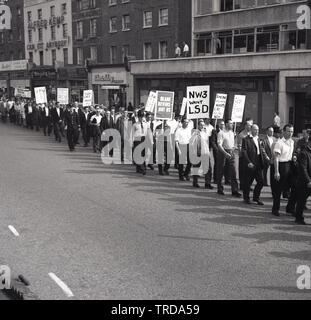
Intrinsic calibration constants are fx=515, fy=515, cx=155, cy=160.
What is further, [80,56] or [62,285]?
[80,56]

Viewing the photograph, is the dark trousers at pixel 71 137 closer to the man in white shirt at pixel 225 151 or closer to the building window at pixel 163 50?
the man in white shirt at pixel 225 151

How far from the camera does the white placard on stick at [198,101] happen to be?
1450cm

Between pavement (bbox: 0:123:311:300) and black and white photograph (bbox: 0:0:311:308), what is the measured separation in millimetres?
31

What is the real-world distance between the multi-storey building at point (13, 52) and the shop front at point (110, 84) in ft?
43.7

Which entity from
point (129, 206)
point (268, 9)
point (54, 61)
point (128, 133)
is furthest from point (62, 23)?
point (129, 206)

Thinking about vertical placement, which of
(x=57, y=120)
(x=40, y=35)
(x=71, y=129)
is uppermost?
(x=40, y=35)

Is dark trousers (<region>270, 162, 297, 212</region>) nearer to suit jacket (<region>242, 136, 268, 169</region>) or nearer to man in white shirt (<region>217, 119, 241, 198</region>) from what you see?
suit jacket (<region>242, 136, 268, 169</region>)

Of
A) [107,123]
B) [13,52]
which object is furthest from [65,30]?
[107,123]

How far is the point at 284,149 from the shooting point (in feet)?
34.8

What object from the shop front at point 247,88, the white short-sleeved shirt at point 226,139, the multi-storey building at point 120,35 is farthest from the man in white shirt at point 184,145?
the multi-storey building at point 120,35

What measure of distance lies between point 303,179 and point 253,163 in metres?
2.04

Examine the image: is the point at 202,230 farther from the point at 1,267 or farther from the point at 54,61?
the point at 54,61

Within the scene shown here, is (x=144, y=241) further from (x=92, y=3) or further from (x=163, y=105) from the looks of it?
(x=92, y=3)

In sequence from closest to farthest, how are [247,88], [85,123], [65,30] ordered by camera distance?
[85,123] < [247,88] < [65,30]
